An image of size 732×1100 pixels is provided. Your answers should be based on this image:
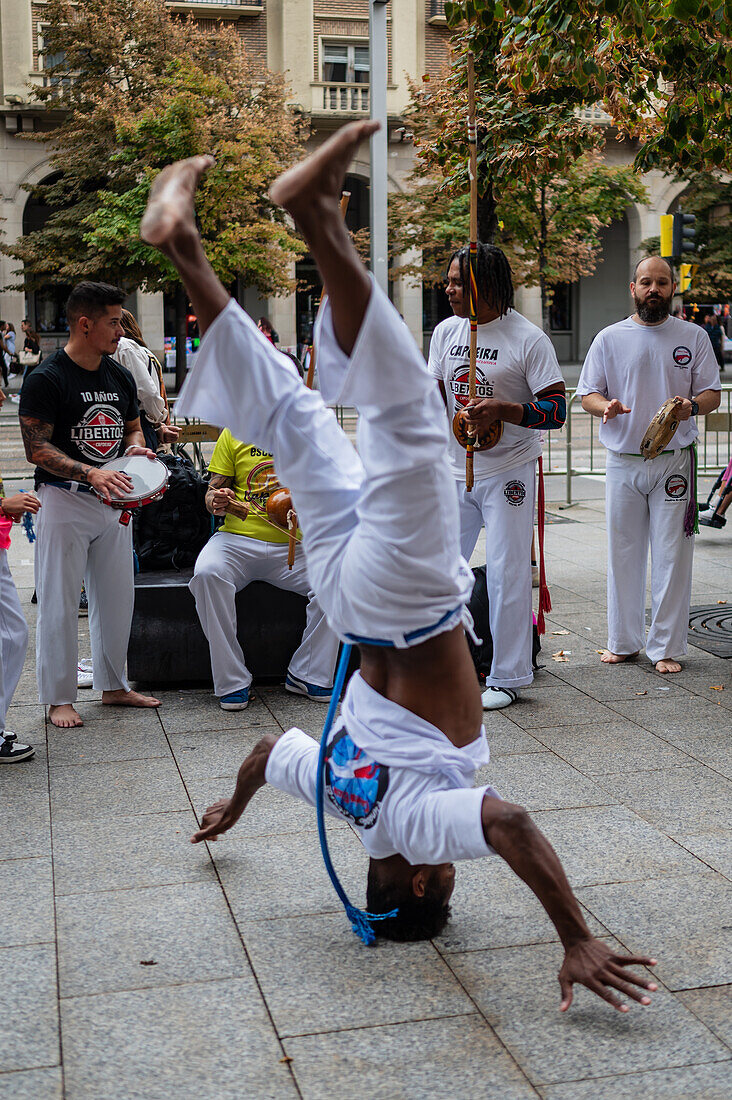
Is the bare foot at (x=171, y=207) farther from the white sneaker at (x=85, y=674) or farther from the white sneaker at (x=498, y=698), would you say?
the white sneaker at (x=85, y=674)

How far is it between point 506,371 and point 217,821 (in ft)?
9.53

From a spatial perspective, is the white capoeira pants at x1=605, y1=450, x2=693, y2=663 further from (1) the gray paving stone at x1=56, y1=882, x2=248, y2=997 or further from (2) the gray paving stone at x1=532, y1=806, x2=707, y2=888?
(1) the gray paving stone at x1=56, y1=882, x2=248, y2=997

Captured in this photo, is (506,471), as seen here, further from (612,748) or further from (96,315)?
(96,315)

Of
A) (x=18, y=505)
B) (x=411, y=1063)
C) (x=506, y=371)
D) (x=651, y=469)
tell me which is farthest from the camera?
(x=651, y=469)

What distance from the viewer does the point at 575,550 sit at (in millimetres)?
10461

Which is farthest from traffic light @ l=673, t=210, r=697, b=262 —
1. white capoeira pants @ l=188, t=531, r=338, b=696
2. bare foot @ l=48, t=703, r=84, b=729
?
bare foot @ l=48, t=703, r=84, b=729

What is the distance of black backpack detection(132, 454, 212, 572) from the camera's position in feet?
23.4

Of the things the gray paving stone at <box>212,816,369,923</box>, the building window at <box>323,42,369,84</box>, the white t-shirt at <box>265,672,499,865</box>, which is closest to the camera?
the white t-shirt at <box>265,672,499,865</box>

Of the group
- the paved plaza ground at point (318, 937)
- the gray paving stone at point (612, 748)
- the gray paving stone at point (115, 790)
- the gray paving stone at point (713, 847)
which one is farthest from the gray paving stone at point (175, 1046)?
the gray paving stone at point (612, 748)

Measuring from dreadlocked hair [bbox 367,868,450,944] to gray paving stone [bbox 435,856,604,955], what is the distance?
0.20 ft

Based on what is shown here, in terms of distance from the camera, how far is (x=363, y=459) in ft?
9.84

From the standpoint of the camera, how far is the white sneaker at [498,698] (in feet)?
19.7

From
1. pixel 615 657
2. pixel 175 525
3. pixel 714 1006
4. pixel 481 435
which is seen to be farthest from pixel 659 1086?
pixel 175 525

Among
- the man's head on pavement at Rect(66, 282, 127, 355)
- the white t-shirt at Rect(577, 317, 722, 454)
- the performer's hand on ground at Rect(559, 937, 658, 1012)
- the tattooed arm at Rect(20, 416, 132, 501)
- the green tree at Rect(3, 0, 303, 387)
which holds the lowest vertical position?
the performer's hand on ground at Rect(559, 937, 658, 1012)
